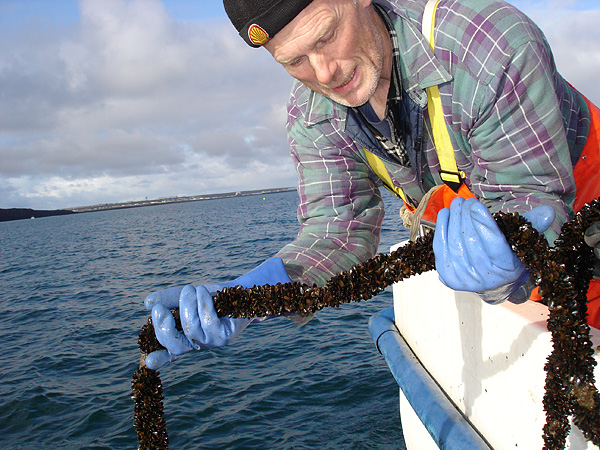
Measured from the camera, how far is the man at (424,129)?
1981 millimetres

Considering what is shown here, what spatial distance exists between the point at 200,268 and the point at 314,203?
19711mm

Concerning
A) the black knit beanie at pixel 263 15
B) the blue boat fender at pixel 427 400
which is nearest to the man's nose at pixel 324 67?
the black knit beanie at pixel 263 15

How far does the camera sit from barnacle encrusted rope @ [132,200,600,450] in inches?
60.3

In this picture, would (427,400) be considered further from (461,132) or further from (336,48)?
(336,48)

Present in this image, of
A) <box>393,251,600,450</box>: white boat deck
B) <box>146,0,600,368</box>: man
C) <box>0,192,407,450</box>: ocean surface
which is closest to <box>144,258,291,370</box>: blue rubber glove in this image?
<box>146,0,600,368</box>: man

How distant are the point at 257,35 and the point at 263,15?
104mm

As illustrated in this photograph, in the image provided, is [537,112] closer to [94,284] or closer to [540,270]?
[540,270]

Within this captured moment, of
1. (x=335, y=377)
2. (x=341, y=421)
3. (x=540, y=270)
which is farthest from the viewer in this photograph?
(x=335, y=377)

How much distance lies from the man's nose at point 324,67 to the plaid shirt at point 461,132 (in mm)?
412

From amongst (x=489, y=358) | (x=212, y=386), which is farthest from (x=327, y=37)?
(x=212, y=386)

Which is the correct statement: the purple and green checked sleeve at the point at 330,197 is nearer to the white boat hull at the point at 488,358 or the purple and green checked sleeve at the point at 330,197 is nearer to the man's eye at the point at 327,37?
the man's eye at the point at 327,37

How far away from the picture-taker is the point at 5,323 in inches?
602

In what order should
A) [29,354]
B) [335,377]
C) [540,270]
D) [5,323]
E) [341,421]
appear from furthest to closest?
[5,323] < [29,354] < [335,377] < [341,421] < [540,270]

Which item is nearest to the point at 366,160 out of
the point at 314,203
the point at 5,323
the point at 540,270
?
the point at 314,203
